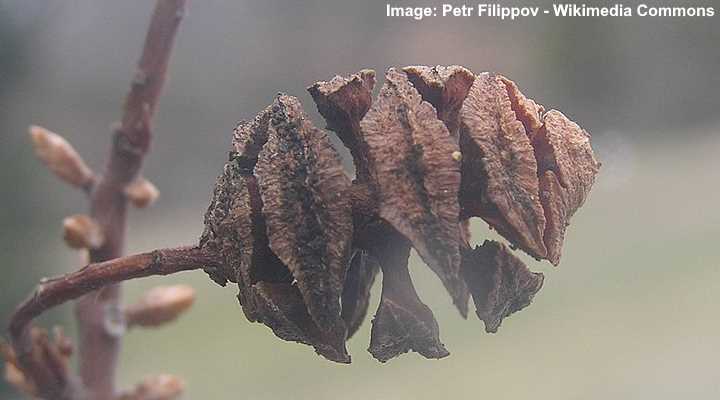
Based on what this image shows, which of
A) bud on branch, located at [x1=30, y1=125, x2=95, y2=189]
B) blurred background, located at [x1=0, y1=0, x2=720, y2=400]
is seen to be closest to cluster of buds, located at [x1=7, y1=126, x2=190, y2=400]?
bud on branch, located at [x1=30, y1=125, x2=95, y2=189]

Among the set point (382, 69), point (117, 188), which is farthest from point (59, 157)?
point (382, 69)

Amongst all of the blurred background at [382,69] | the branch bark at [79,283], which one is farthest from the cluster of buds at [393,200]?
the blurred background at [382,69]

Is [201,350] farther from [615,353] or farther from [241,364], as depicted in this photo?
[615,353]

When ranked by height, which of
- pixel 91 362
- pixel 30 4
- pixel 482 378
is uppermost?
pixel 30 4

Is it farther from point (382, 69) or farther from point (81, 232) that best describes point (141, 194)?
point (382, 69)

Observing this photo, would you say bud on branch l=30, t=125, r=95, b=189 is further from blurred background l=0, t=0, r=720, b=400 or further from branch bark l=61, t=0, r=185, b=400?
blurred background l=0, t=0, r=720, b=400

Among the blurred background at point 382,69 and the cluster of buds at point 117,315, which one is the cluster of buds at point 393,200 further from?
the blurred background at point 382,69

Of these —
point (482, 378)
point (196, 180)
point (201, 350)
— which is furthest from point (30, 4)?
point (482, 378)
